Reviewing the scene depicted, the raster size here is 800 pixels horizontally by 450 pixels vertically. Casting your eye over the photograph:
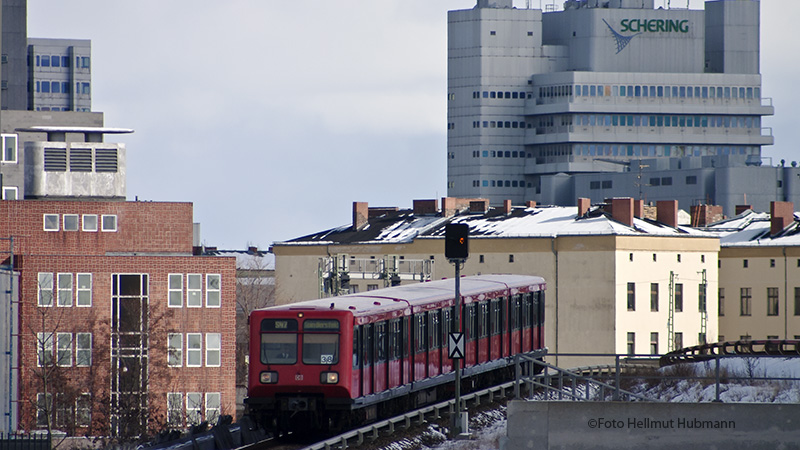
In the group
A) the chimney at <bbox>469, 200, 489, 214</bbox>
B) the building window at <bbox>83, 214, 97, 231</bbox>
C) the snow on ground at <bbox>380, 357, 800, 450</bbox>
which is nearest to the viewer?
the snow on ground at <bbox>380, 357, 800, 450</bbox>

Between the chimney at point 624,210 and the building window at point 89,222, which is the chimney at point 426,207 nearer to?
the chimney at point 624,210

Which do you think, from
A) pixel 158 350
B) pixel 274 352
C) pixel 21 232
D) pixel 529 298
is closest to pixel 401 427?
pixel 274 352

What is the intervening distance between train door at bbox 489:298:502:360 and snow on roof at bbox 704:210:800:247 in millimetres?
55779

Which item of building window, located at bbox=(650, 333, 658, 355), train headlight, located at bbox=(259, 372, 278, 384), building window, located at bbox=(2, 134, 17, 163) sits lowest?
building window, located at bbox=(650, 333, 658, 355)

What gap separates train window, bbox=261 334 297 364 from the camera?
Result: 30.5 m

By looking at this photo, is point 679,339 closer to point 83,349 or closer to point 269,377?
point 83,349

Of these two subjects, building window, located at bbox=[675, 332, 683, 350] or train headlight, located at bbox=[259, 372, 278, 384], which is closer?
train headlight, located at bbox=[259, 372, 278, 384]

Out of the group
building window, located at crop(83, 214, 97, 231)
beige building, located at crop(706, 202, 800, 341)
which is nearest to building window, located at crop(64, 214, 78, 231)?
building window, located at crop(83, 214, 97, 231)

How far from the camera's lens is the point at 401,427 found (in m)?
31.8

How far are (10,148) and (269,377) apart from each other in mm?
93246

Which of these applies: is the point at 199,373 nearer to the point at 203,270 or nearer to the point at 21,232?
the point at 203,270

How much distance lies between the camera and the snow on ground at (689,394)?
29.3m

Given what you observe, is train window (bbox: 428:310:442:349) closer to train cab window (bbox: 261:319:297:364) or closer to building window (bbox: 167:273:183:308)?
train cab window (bbox: 261:319:297:364)

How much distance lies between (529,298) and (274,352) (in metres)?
14.6
